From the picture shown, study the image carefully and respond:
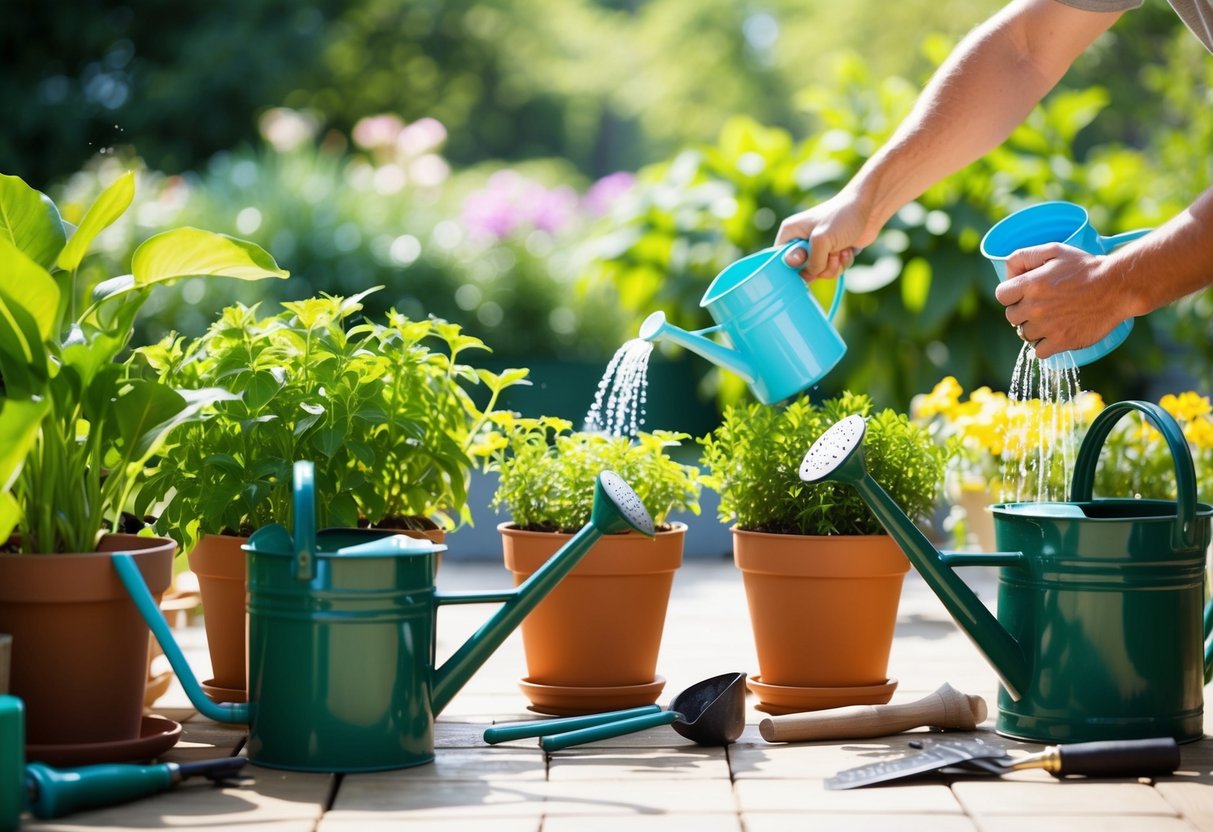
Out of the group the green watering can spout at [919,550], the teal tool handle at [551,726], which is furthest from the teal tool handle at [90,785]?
the green watering can spout at [919,550]

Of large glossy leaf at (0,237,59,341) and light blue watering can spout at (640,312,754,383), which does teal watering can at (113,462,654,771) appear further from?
light blue watering can spout at (640,312,754,383)

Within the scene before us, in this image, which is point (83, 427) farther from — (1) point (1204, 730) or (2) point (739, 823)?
(1) point (1204, 730)

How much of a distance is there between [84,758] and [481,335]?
3217 millimetres

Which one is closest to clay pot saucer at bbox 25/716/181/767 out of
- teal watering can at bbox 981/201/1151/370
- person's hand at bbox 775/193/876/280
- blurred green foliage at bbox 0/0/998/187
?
person's hand at bbox 775/193/876/280

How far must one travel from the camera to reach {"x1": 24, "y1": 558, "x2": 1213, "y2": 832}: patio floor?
1.33 metres

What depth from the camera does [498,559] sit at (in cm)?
359

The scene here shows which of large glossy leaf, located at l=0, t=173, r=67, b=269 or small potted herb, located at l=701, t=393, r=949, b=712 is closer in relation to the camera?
large glossy leaf, located at l=0, t=173, r=67, b=269

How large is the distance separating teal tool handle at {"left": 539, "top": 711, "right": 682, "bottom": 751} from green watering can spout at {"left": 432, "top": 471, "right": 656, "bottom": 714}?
13cm

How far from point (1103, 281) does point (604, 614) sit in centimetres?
77

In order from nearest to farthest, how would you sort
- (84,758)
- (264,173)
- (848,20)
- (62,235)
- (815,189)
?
(84,758)
(62,235)
(815,189)
(264,173)
(848,20)

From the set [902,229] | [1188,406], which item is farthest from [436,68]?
[1188,406]

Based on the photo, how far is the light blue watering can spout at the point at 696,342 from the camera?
1.85m

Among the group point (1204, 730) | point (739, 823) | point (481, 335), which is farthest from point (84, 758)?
point (481, 335)

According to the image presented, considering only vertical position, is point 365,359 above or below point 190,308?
below
